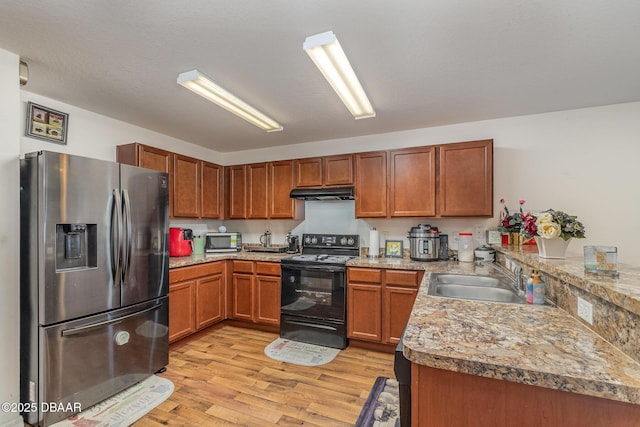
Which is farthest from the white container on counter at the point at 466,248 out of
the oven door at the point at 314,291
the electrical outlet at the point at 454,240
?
the oven door at the point at 314,291

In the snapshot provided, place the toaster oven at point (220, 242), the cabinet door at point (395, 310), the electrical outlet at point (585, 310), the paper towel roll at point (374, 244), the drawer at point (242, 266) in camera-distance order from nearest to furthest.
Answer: the electrical outlet at point (585, 310)
the cabinet door at point (395, 310)
the paper towel roll at point (374, 244)
the drawer at point (242, 266)
the toaster oven at point (220, 242)

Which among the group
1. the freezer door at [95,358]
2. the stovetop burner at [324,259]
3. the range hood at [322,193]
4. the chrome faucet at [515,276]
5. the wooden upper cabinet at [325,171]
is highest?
the wooden upper cabinet at [325,171]

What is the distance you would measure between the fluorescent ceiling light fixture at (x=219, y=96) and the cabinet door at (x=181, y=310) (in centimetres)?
184

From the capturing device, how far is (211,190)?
3939mm

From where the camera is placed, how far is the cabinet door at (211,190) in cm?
381

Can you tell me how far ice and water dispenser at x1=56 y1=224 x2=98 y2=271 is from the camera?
1977 mm

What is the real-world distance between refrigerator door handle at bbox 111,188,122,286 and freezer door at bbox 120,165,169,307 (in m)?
0.04

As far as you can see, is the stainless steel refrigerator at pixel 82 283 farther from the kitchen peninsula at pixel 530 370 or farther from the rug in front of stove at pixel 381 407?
the kitchen peninsula at pixel 530 370

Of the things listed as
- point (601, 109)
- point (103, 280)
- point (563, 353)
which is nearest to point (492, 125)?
point (601, 109)

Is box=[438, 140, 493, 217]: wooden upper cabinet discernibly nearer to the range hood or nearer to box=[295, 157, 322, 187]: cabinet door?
the range hood

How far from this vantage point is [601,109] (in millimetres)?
2783

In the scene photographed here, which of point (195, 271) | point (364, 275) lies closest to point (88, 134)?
point (195, 271)

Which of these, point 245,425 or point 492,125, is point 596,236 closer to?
point 492,125

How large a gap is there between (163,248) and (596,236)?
163 inches
